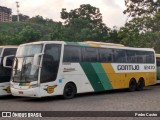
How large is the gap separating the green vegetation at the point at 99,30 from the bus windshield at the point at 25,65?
1859 cm

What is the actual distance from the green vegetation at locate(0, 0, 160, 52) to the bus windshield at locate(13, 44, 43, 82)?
18.6m

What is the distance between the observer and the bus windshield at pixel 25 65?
55.1 feet

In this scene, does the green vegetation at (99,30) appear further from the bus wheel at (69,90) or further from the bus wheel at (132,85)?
the bus wheel at (69,90)

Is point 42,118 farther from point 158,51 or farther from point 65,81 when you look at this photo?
point 158,51

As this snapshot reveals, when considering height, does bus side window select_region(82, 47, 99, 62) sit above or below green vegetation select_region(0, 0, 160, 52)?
below

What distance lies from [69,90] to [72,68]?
1086 millimetres

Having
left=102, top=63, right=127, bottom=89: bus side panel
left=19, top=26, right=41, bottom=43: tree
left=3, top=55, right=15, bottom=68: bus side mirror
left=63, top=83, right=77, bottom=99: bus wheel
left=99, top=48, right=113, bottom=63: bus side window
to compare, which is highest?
left=19, top=26, right=41, bottom=43: tree

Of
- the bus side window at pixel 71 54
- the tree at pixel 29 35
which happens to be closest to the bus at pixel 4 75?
the bus side window at pixel 71 54

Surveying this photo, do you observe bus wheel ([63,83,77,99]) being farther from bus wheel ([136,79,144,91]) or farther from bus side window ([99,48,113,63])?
bus wheel ([136,79,144,91])

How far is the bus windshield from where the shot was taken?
55.1ft

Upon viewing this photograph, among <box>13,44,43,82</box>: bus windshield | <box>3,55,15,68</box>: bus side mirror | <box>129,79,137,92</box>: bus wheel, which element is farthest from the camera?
<box>129,79,137,92</box>: bus wheel

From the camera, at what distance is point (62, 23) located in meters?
63.7

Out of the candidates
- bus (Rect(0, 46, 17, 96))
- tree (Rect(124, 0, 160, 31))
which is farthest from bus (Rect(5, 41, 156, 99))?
tree (Rect(124, 0, 160, 31))

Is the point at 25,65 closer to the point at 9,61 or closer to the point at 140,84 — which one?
the point at 9,61
